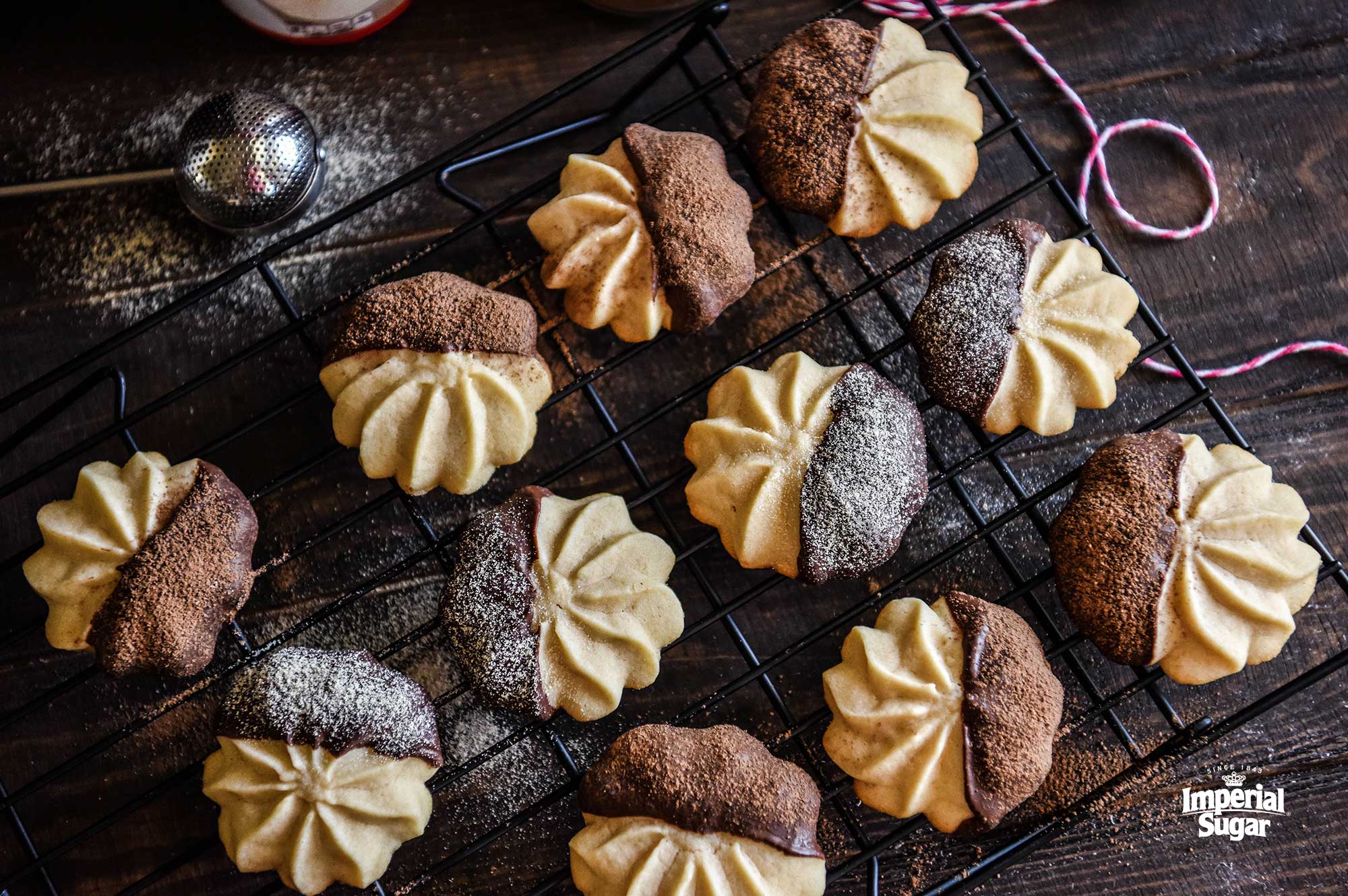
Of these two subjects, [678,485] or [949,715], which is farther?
[678,485]

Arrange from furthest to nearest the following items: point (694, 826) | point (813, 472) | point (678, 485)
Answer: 1. point (678, 485)
2. point (813, 472)
3. point (694, 826)

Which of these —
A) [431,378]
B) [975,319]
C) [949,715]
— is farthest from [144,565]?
[975,319]

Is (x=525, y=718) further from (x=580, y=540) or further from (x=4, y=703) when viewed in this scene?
(x=4, y=703)

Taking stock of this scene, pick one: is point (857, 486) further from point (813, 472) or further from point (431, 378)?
point (431, 378)

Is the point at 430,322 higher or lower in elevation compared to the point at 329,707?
higher

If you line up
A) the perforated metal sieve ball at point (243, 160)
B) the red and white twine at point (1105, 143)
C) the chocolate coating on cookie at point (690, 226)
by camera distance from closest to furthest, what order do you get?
the chocolate coating on cookie at point (690, 226), the perforated metal sieve ball at point (243, 160), the red and white twine at point (1105, 143)

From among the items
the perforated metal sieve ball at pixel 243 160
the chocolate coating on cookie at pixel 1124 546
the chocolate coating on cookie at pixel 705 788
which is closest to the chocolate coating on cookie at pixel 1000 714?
the chocolate coating on cookie at pixel 1124 546

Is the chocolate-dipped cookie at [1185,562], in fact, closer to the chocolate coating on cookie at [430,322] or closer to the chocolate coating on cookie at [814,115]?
the chocolate coating on cookie at [814,115]
